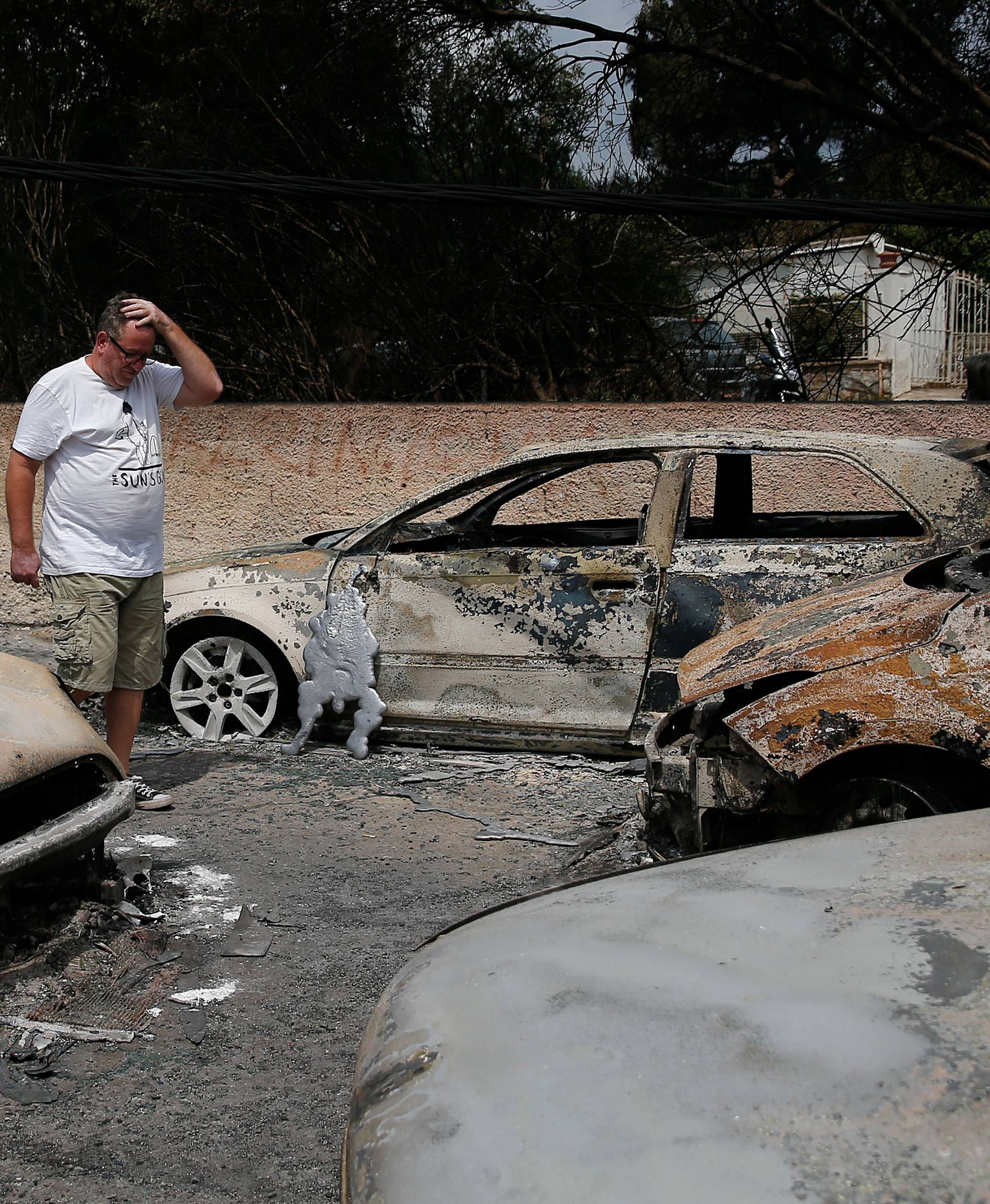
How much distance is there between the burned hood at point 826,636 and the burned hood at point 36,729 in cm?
182

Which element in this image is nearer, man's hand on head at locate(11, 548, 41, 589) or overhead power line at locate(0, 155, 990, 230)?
man's hand on head at locate(11, 548, 41, 589)

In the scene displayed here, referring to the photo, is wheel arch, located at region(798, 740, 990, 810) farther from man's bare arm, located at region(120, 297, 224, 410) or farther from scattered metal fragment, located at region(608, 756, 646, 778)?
man's bare arm, located at region(120, 297, 224, 410)

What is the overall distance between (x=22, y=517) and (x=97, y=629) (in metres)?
A: 0.51

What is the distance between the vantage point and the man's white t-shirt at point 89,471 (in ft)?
15.4

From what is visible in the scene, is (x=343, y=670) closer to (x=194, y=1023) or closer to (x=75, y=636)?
(x=75, y=636)

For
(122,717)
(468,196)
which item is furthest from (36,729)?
(468,196)

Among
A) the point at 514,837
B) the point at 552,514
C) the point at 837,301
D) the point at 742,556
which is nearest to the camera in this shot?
the point at 514,837

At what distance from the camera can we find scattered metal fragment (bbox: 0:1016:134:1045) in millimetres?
3133

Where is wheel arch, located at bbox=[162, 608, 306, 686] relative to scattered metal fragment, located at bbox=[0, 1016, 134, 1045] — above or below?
above

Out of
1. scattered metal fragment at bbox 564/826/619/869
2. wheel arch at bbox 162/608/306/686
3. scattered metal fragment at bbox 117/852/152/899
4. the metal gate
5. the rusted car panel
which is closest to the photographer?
the rusted car panel

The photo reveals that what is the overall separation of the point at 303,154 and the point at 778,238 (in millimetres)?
3570

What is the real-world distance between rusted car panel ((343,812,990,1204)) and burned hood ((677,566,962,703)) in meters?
1.74

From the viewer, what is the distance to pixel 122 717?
4961 mm

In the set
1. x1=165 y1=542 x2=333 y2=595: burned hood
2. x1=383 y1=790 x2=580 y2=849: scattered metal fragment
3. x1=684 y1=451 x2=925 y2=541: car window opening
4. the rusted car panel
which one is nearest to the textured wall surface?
x1=684 y1=451 x2=925 y2=541: car window opening
